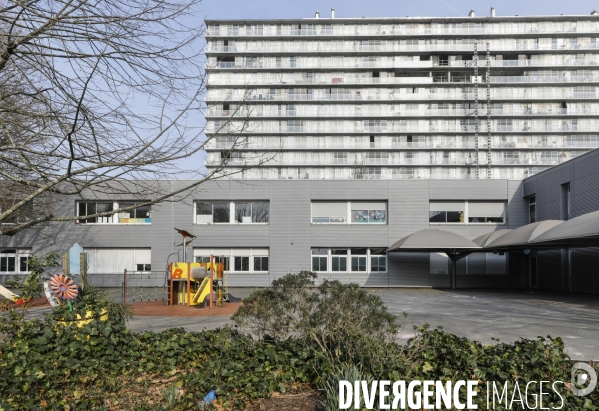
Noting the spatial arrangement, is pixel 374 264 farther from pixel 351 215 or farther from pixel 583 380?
pixel 583 380

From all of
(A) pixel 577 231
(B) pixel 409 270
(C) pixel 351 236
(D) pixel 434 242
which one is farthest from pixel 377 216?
(A) pixel 577 231

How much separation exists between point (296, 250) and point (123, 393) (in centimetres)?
2308

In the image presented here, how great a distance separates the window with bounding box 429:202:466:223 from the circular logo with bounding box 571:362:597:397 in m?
23.9

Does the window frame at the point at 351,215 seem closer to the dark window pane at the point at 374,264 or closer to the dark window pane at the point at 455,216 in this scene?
the dark window pane at the point at 374,264

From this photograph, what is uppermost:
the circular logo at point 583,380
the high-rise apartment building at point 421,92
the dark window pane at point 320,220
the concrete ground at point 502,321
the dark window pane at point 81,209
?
the high-rise apartment building at point 421,92

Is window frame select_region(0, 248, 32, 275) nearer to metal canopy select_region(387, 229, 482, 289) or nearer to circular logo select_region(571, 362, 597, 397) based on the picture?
metal canopy select_region(387, 229, 482, 289)

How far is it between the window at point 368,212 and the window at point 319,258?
246 cm

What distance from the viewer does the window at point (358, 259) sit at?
28.5 metres

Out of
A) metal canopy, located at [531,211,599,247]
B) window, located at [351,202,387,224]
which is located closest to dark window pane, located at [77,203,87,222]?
window, located at [351,202,387,224]

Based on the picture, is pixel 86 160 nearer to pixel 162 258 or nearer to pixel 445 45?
pixel 162 258

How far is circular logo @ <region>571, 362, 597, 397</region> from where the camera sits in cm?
485

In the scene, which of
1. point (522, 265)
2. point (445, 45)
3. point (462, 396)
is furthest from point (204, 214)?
point (445, 45)

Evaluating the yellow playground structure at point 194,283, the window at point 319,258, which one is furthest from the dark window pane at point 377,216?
the yellow playground structure at point 194,283

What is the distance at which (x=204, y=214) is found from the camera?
2897 centimetres
